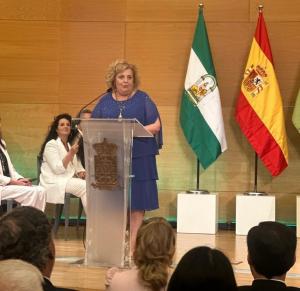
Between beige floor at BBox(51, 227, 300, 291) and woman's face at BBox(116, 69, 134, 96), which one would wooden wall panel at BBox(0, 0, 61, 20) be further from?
woman's face at BBox(116, 69, 134, 96)

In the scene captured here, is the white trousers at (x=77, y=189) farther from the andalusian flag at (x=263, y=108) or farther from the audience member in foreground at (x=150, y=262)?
the audience member in foreground at (x=150, y=262)

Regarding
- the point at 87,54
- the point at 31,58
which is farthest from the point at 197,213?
the point at 31,58

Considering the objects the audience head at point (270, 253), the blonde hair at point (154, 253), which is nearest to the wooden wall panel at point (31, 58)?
the blonde hair at point (154, 253)

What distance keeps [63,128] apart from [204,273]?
5563 mm

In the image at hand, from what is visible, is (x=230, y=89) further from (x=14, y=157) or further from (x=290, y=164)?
(x=14, y=157)

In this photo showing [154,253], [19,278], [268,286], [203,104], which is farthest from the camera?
[203,104]

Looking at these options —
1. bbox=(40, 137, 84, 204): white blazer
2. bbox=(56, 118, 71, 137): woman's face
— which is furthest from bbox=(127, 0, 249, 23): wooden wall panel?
bbox=(40, 137, 84, 204): white blazer

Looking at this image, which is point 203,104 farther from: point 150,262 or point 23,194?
point 150,262

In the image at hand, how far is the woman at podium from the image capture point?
527 cm

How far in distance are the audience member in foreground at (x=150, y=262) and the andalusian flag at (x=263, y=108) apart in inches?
203

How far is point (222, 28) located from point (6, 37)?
8.72ft

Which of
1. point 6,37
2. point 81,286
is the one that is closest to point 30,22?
point 6,37

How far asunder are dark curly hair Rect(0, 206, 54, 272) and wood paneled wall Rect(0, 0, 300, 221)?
19.1 ft

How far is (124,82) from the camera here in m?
5.24
